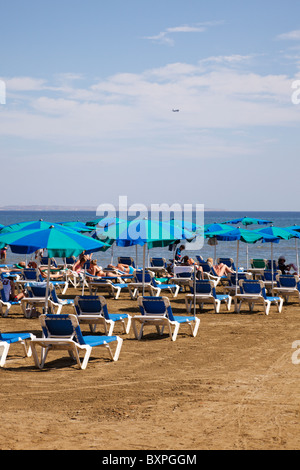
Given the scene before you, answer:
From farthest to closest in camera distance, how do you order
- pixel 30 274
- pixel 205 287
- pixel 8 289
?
pixel 30 274, pixel 205 287, pixel 8 289

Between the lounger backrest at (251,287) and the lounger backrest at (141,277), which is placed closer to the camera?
the lounger backrest at (251,287)

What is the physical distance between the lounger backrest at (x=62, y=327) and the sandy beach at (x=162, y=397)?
1.48ft

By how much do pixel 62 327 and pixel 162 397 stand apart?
221cm

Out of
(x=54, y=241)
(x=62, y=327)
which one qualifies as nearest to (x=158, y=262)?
(x=54, y=241)

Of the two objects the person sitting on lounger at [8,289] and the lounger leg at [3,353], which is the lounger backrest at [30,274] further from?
the lounger leg at [3,353]

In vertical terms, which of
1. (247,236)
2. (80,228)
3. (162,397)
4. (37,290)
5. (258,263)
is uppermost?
(80,228)

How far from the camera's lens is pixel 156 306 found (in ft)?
37.1

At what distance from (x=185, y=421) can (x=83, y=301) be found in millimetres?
5157

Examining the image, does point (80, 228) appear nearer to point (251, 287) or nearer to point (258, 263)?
point (251, 287)

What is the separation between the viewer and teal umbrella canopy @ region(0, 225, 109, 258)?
10.2 meters

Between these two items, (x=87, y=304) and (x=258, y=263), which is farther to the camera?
(x=258, y=263)

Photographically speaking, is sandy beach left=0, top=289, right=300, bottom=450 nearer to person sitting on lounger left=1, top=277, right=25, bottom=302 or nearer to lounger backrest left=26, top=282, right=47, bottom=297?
lounger backrest left=26, top=282, right=47, bottom=297

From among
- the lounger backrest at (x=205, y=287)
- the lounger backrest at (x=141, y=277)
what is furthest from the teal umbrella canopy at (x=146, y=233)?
the lounger backrest at (x=141, y=277)

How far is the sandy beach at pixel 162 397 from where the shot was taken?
5.96 meters
